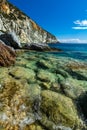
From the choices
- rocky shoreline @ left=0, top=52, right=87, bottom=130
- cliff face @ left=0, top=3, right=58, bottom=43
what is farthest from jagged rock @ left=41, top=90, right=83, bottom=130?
cliff face @ left=0, top=3, right=58, bottom=43

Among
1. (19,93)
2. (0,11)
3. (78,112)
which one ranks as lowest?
(78,112)

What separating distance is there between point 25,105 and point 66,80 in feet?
18.8

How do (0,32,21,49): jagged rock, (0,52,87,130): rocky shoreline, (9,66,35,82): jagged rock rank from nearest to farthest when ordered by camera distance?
(0,52,87,130): rocky shoreline
(9,66,35,82): jagged rock
(0,32,21,49): jagged rock

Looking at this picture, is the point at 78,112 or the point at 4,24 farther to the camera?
the point at 4,24

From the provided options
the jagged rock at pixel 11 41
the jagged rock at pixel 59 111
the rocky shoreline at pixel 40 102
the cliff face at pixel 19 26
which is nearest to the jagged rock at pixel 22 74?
the rocky shoreline at pixel 40 102

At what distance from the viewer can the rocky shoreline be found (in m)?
12.7

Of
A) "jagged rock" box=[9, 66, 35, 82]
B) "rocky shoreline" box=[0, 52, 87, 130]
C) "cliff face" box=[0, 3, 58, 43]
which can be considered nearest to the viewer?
"rocky shoreline" box=[0, 52, 87, 130]

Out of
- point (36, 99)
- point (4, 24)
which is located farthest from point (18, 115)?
point (4, 24)

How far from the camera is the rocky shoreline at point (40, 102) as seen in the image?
12661 mm

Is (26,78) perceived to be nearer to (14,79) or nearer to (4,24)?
(14,79)

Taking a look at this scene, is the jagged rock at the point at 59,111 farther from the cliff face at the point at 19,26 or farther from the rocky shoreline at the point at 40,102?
the cliff face at the point at 19,26

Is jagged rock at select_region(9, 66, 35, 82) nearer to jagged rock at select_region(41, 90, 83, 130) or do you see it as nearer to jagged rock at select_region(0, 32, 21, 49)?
jagged rock at select_region(41, 90, 83, 130)

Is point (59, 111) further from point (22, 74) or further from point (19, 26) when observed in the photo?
point (19, 26)

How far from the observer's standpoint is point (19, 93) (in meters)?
14.6
